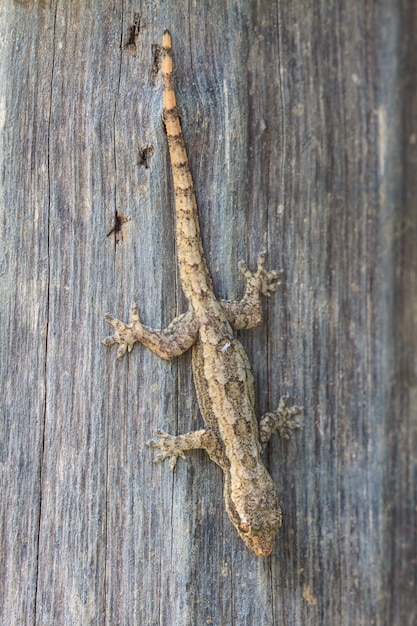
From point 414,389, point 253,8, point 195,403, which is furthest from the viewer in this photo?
point 195,403

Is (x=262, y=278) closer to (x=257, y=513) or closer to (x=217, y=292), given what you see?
(x=217, y=292)

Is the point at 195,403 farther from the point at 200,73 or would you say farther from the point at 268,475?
the point at 200,73

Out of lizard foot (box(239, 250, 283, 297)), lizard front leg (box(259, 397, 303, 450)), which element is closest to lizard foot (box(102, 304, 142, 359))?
lizard foot (box(239, 250, 283, 297))

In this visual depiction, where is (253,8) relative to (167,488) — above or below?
above

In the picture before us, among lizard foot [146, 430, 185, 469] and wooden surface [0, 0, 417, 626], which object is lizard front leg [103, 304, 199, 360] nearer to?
wooden surface [0, 0, 417, 626]

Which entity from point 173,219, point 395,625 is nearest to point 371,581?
point 395,625

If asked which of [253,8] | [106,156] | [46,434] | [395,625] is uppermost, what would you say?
[253,8]

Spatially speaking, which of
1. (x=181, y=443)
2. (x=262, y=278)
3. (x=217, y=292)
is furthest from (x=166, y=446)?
(x=262, y=278)

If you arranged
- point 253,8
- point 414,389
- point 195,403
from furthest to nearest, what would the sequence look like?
point 195,403, point 253,8, point 414,389
